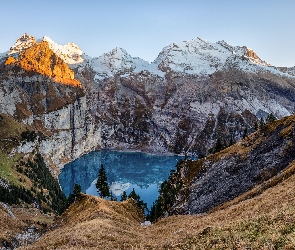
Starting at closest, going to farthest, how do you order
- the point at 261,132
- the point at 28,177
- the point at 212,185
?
the point at 212,185 < the point at 261,132 < the point at 28,177

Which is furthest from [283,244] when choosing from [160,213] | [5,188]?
[5,188]

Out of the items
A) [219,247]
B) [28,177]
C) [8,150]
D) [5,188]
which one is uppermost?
[8,150]

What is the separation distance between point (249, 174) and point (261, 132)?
1776 cm

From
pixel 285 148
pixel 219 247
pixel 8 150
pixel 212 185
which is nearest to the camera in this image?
pixel 219 247

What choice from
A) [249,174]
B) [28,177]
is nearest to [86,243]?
[249,174]

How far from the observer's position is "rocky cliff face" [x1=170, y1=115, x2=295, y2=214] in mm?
71375

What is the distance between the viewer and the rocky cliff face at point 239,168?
71.4m

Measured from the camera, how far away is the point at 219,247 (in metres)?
19.6

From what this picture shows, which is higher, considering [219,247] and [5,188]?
[5,188]

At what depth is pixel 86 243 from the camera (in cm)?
3119

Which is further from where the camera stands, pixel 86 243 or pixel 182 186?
pixel 182 186

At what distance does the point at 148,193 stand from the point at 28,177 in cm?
7161

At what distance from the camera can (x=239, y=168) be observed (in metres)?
79.8

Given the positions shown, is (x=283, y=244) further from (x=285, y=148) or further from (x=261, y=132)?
Result: (x=261, y=132)
